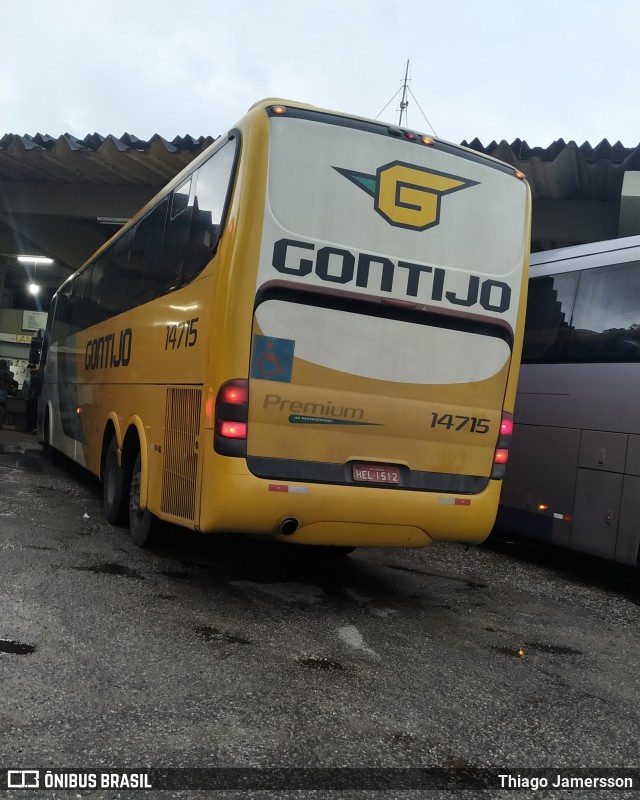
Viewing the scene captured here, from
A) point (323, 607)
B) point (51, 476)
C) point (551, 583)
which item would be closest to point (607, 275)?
point (551, 583)

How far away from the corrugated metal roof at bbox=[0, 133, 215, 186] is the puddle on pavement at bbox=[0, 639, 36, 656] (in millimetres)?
9085

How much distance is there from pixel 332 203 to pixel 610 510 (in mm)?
4220

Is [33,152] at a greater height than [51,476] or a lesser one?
greater

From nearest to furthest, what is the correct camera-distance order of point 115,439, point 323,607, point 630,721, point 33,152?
point 630,721
point 323,607
point 115,439
point 33,152

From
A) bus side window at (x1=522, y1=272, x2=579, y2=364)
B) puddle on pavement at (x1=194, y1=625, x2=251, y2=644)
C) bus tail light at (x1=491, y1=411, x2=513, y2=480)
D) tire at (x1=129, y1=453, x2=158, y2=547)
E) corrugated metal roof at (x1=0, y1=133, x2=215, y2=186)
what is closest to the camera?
puddle on pavement at (x1=194, y1=625, x2=251, y2=644)

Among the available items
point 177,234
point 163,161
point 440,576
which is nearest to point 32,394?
point 163,161

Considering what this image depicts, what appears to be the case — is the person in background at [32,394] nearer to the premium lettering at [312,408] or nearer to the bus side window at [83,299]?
the bus side window at [83,299]

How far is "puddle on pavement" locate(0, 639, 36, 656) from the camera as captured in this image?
4262mm

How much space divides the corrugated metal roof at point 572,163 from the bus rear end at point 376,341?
4.87m

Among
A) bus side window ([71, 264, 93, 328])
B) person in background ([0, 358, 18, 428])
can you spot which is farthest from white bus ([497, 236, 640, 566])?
person in background ([0, 358, 18, 428])

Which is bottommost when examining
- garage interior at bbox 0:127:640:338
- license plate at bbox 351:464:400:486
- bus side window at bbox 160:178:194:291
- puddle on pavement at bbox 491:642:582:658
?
puddle on pavement at bbox 491:642:582:658

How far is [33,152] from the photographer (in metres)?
13.5

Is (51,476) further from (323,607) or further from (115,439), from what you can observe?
(323,607)

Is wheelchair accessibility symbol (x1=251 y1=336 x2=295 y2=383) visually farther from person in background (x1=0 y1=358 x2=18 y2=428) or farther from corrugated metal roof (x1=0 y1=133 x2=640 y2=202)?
person in background (x1=0 y1=358 x2=18 y2=428)
